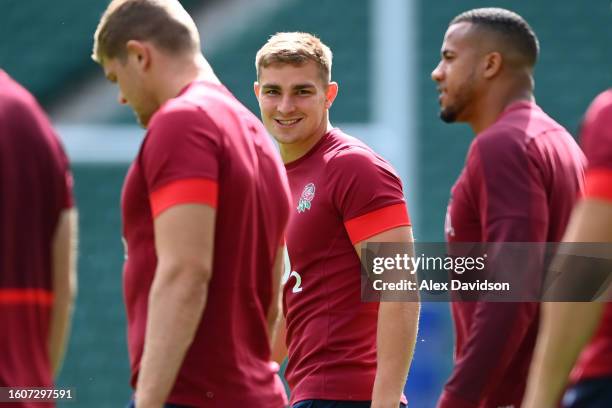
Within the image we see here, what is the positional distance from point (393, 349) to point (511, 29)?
1.37m

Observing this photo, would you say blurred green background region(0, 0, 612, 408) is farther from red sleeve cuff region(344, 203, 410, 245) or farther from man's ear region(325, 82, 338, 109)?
red sleeve cuff region(344, 203, 410, 245)

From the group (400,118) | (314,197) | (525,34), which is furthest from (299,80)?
(400,118)

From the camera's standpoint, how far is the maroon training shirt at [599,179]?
2.59 meters

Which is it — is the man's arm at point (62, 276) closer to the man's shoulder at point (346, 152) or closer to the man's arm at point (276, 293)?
the man's arm at point (276, 293)

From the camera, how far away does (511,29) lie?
437 cm

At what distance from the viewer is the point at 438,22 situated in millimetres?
9086

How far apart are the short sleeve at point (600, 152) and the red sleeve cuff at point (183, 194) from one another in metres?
0.89

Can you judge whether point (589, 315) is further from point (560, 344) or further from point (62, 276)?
point (62, 276)

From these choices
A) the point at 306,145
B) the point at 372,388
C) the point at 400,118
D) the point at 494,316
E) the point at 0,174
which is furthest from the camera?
the point at 400,118

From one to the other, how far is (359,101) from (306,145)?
4918 millimetres

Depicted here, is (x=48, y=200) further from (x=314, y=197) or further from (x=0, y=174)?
(x=314, y=197)

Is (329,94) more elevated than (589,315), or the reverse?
(329,94)

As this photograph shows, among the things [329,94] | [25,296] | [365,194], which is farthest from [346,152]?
[25,296]

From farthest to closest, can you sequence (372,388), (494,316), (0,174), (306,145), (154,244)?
(306,145) < (372,388) < (494,316) < (154,244) < (0,174)
